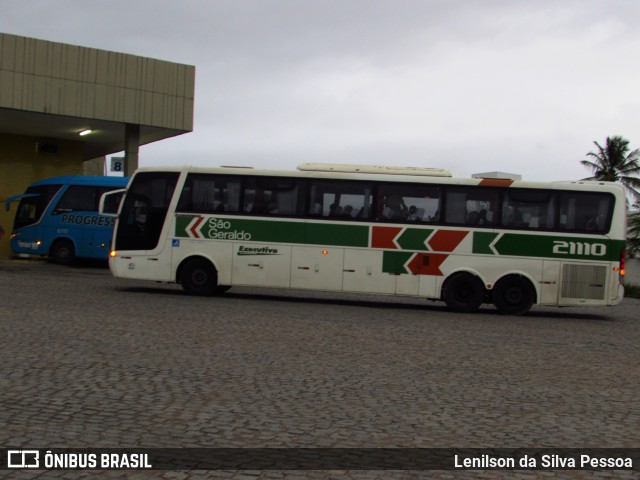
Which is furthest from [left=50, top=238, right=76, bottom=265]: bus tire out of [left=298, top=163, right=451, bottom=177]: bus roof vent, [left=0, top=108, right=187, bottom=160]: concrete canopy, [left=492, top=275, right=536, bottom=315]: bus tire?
[left=492, top=275, right=536, bottom=315]: bus tire

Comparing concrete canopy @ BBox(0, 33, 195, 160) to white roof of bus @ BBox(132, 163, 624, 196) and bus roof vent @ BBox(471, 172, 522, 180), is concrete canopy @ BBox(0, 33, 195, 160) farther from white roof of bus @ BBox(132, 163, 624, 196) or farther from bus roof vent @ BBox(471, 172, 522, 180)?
bus roof vent @ BBox(471, 172, 522, 180)

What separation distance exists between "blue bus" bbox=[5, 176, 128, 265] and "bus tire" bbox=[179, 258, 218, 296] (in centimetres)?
999

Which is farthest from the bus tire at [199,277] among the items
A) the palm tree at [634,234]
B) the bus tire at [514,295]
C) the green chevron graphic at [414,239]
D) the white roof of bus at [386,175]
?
the palm tree at [634,234]

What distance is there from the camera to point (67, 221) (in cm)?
2795

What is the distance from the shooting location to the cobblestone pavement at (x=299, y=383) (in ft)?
18.7

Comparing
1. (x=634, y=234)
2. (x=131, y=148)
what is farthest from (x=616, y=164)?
(x=131, y=148)

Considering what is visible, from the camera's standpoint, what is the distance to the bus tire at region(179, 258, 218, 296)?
1839cm

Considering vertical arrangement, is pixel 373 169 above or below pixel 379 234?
above

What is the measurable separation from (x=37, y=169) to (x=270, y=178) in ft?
59.1

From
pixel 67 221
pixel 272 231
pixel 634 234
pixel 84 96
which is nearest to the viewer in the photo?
pixel 272 231

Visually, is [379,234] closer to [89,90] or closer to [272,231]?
[272,231]

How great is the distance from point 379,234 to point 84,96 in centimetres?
1379

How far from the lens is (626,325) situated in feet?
55.4

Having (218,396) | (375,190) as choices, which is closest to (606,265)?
(375,190)
